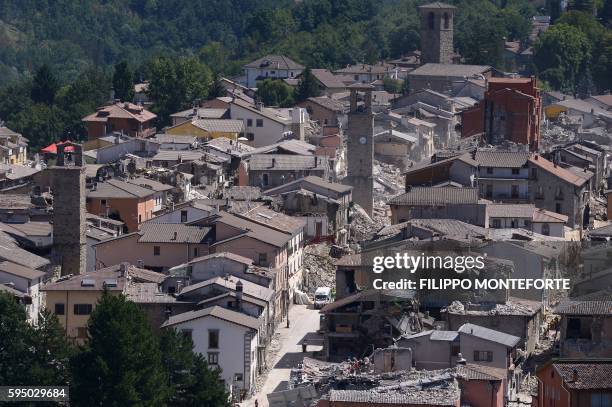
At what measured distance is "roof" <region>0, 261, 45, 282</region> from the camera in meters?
42.3

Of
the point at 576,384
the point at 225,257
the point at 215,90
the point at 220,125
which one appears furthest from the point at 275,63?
the point at 576,384

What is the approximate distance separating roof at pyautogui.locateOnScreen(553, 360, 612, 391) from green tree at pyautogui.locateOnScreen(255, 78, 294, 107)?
46.0m

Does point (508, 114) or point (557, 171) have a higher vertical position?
point (508, 114)

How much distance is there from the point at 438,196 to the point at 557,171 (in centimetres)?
754

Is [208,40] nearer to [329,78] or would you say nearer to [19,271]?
[329,78]

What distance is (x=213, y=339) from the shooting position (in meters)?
39.3

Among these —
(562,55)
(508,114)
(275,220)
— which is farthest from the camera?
(562,55)

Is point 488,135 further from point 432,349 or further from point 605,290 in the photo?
point 432,349

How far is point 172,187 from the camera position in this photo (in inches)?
2186

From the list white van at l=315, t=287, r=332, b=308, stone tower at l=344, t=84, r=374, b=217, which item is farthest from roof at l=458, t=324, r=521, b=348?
stone tower at l=344, t=84, r=374, b=217

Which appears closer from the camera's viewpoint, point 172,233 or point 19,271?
point 19,271

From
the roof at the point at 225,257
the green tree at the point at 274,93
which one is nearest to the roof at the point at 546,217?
the roof at the point at 225,257

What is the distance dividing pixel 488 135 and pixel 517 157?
1260 centimetres

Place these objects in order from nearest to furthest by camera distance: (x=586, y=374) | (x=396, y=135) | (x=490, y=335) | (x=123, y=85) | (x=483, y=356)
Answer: (x=586, y=374) < (x=483, y=356) < (x=490, y=335) < (x=396, y=135) < (x=123, y=85)
